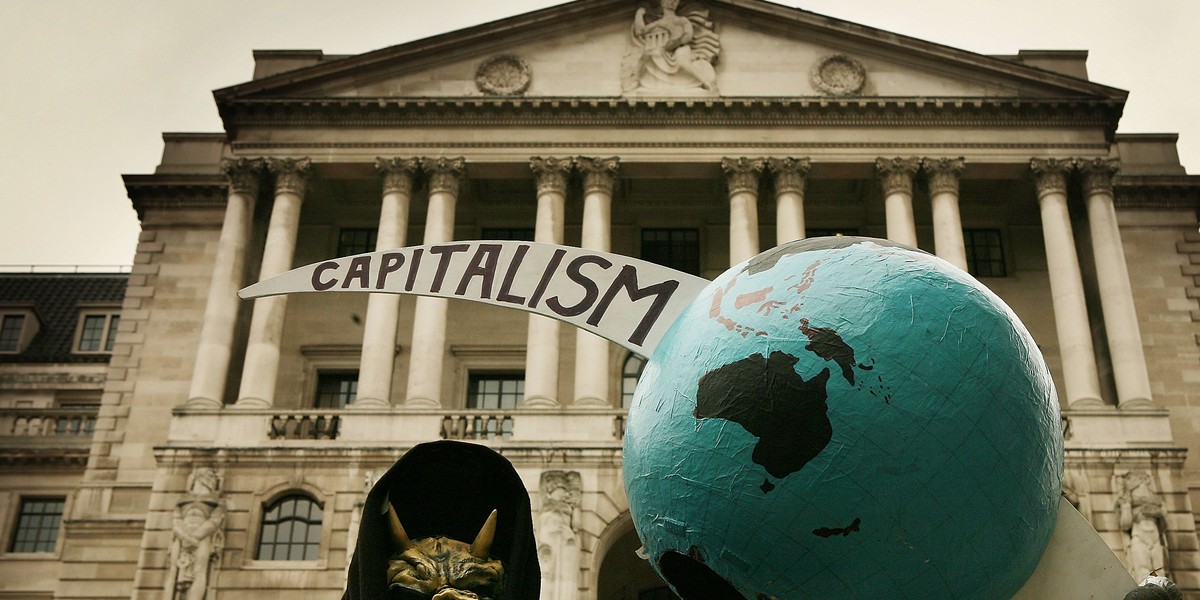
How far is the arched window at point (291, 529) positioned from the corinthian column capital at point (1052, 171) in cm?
2130

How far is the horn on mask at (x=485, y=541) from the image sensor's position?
5555 mm

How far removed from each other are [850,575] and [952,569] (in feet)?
1.24

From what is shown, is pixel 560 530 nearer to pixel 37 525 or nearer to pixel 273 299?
pixel 273 299

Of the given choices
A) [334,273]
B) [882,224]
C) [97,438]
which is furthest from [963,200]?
[334,273]

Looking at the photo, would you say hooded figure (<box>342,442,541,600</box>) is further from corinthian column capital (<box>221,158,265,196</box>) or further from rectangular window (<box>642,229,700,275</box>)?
rectangular window (<box>642,229,700,275</box>)

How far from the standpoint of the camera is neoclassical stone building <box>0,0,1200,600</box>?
3019 cm

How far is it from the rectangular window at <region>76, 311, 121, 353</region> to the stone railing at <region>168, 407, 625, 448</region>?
25.6 m

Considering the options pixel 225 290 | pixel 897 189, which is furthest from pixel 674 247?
pixel 225 290

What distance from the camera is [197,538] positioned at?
94.1 feet

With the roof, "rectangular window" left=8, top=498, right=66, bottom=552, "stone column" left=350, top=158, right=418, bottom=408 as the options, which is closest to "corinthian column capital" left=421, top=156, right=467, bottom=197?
"stone column" left=350, top=158, right=418, bottom=408

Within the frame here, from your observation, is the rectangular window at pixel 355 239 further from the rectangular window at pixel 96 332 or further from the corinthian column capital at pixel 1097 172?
the rectangular window at pixel 96 332

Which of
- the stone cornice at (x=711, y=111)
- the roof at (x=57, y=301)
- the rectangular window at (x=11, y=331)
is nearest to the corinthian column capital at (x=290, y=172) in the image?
the stone cornice at (x=711, y=111)

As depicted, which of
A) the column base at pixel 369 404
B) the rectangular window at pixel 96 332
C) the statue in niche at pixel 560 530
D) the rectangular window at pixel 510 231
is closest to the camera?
the statue in niche at pixel 560 530

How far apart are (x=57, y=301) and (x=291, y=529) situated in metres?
33.7
